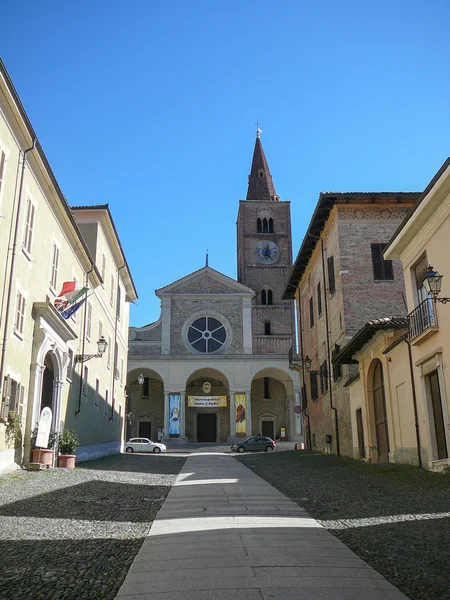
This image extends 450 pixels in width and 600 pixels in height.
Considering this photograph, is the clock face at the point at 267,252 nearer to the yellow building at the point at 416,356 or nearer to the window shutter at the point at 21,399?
the yellow building at the point at 416,356

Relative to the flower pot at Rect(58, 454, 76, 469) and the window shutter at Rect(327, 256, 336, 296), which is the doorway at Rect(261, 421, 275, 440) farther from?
the flower pot at Rect(58, 454, 76, 469)

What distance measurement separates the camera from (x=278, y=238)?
58688 mm

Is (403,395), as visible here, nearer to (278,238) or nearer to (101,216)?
(101,216)

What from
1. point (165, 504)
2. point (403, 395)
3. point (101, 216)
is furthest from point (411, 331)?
point (101, 216)

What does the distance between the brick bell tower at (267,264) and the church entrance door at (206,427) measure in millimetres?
7178

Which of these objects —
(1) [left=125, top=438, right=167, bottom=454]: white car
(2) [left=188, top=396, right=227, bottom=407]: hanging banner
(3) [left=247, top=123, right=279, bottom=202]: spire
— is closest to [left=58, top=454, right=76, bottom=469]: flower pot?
(1) [left=125, top=438, right=167, bottom=454]: white car

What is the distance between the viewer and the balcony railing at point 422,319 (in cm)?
1291

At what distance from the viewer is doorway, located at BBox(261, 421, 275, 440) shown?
49844mm

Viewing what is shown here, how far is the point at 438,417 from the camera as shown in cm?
1339

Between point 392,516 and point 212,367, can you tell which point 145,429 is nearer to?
point 212,367

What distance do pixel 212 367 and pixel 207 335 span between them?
10.7 ft

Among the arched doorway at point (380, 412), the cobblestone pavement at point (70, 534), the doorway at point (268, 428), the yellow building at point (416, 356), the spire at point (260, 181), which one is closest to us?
the cobblestone pavement at point (70, 534)

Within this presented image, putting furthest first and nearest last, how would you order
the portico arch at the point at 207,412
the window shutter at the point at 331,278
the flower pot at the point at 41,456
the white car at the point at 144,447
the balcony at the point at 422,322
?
the portico arch at the point at 207,412, the white car at the point at 144,447, the window shutter at the point at 331,278, the flower pot at the point at 41,456, the balcony at the point at 422,322

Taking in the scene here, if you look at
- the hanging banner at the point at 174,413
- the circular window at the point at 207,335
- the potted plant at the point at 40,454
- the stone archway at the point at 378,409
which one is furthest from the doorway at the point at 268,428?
the potted plant at the point at 40,454
